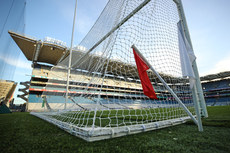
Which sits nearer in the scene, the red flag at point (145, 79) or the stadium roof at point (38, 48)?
the red flag at point (145, 79)

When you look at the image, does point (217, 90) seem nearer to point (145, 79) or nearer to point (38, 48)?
point (145, 79)

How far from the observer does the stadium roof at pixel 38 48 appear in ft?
37.0

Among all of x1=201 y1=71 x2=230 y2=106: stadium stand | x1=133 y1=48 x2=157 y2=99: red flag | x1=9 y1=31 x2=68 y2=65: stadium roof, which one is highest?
x1=9 y1=31 x2=68 y2=65: stadium roof

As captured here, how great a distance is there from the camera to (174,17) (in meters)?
2.85

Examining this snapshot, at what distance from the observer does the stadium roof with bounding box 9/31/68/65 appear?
11.3m

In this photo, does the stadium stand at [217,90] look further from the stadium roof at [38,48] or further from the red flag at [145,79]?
the stadium roof at [38,48]

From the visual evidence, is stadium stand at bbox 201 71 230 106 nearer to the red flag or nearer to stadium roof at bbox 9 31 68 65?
the red flag

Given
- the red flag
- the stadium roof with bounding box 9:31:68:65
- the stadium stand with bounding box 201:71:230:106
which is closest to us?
the red flag

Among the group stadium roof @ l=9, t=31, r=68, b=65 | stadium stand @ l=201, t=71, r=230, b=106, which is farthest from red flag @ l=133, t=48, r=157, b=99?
stadium stand @ l=201, t=71, r=230, b=106

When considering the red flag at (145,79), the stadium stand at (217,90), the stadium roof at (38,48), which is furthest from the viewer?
the stadium stand at (217,90)

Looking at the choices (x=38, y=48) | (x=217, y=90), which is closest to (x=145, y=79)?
(x=38, y=48)

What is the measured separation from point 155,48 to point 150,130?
1940 mm

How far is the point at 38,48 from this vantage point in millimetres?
12477

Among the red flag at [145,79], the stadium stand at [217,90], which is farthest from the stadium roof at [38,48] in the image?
the stadium stand at [217,90]
